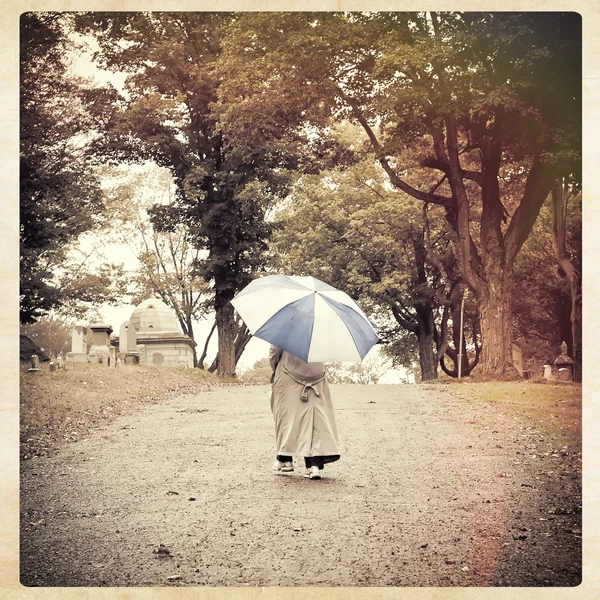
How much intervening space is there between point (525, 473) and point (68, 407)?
509 cm

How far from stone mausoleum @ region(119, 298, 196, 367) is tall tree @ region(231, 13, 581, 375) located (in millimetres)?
5700

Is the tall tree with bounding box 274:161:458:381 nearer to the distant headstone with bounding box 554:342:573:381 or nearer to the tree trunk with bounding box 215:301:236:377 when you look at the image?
the tree trunk with bounding box 215:301:236:377

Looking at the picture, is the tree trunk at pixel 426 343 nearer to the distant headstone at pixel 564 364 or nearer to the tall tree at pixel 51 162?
A: the distant headstone at pixel 564 364

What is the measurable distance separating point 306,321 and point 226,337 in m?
7.43

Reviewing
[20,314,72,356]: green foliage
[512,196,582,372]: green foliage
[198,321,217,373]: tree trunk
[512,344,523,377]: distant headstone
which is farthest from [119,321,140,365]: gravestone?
[512,196,582,372]: green foliage

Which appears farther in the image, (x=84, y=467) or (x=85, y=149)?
(x=85, y=149)

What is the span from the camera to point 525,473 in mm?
6758

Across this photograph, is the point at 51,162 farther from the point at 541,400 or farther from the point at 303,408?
the point at 541,400

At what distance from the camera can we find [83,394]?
10.0 metres

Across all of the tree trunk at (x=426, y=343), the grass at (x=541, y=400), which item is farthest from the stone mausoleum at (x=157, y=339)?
the grass at (x=541, y=400)

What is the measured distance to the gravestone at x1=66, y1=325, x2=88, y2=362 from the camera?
1112 centimetres
